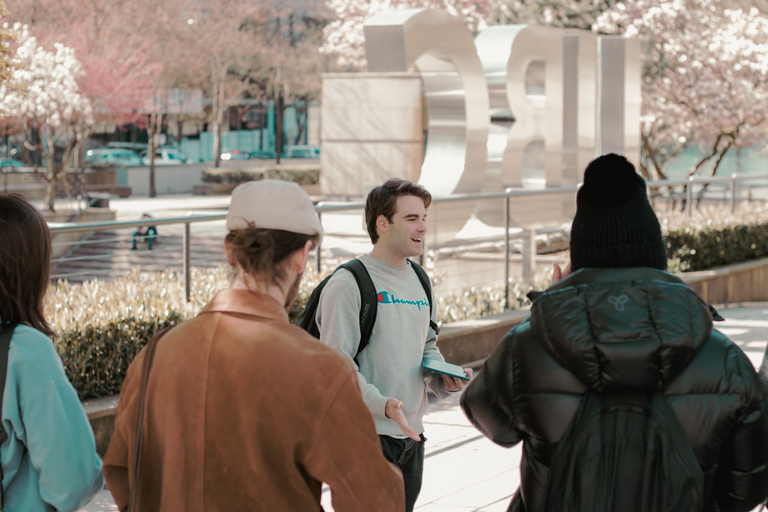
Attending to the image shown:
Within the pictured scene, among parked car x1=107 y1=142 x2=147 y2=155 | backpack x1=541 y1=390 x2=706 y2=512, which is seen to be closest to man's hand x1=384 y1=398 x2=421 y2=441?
backpack x1=541 y1=390 x2=706 y2=512

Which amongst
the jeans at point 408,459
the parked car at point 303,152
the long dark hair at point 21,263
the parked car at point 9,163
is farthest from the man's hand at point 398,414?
the parked car at point 303,152

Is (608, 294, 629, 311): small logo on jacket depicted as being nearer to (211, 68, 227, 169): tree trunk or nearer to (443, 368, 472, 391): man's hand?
(443, 368, 472, 391): man's hand

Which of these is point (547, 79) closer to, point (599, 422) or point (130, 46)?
point (599, 422)

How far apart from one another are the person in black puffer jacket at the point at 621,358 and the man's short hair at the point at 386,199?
4.03 feet

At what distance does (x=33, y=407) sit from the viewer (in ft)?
7.36

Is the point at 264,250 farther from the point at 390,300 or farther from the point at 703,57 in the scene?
the point at 703,57

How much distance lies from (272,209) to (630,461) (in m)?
1.04

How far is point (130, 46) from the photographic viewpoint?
32.8 metres

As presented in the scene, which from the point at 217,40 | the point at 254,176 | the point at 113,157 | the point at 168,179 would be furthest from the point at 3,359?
the point at 113,157

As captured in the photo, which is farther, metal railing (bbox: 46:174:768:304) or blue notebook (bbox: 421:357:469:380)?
metal railing (bbox: 46:174:768:304)

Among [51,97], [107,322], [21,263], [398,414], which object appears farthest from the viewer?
[51,97]

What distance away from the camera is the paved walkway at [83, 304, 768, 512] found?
5027 millimetres

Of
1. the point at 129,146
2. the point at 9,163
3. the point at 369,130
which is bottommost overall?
the point at 369,130

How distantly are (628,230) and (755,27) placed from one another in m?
21.2
